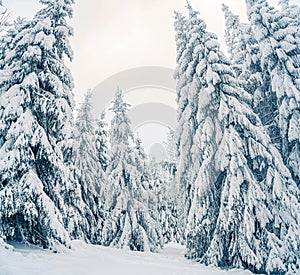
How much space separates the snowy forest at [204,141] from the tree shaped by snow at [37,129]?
0.14ft

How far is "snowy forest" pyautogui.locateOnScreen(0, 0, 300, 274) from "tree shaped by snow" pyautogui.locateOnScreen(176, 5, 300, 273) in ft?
0.17

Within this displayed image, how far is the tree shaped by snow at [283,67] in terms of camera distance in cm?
1555

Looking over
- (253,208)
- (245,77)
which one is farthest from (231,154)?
(245,77)

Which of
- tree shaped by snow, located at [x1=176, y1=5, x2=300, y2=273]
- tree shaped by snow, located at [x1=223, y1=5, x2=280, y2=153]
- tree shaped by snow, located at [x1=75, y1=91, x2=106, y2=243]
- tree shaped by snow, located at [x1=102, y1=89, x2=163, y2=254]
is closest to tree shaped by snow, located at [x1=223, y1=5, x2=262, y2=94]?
tree shaped by snow, located at [x1=223, y1=5, x2=280, y2=153]

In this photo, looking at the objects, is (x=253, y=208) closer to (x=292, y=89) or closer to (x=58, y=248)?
(x=292, y=89)

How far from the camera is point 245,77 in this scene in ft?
60.6

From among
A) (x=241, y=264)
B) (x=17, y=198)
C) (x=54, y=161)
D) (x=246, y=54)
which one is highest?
(x=246, y=54)

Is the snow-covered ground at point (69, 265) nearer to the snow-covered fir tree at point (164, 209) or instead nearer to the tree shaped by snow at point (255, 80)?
the tree shaped by snow at point (255, 80)

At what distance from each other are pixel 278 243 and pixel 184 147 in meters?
6.95

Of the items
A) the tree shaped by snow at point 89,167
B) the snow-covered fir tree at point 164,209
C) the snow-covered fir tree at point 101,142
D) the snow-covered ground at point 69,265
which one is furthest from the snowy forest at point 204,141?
the snow-covered fir tree at point 164,209

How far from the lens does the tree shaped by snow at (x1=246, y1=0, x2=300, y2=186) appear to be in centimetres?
1555

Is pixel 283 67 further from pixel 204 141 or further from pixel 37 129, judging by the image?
pixel 37 129

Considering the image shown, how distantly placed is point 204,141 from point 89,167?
1206cm

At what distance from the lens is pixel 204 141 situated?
589 inches
